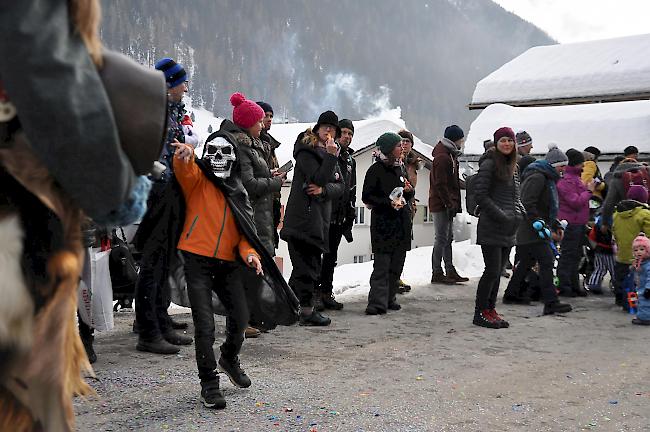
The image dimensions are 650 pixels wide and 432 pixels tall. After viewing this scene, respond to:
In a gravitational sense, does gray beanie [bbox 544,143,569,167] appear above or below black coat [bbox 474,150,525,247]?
above

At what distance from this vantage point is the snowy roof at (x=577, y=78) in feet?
78.5

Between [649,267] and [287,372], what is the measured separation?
445 cm

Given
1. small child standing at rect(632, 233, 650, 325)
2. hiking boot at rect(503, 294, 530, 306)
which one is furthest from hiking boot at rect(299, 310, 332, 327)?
small child standing at rect(632, 233, 650, 325)

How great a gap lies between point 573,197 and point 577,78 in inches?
688

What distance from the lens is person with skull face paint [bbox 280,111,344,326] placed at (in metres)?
7.32

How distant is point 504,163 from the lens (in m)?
7.35

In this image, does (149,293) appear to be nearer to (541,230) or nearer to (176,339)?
(176,339)

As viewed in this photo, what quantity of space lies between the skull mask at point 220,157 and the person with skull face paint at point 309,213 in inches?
104

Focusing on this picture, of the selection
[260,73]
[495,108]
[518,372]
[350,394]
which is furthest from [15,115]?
[260,73]

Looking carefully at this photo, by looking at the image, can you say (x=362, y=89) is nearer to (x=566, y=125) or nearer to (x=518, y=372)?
(x=566, y=125)

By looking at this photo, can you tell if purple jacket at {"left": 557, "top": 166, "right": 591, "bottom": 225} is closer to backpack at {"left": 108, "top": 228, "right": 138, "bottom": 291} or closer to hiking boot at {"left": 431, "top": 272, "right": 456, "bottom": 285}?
hiking boot at {"left": 431, "top": 272, "right": 456, "bottom": 285}

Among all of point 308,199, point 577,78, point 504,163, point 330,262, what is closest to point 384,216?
point 330,262

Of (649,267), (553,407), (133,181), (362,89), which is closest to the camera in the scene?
(133,181)

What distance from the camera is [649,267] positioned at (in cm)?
789
